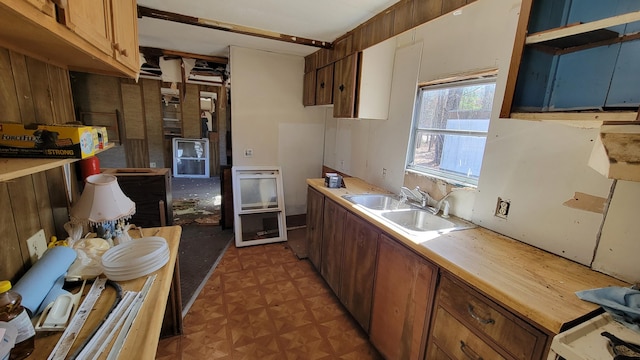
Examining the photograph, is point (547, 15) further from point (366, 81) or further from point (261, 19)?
point (261, 19)

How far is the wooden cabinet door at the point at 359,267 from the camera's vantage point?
1861 mm

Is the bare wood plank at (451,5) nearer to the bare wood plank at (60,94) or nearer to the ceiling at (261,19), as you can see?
the ceiling at (261,19)

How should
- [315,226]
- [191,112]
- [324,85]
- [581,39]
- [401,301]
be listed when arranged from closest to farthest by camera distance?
[581,39]
[401,301]
[315,226]
[324,85]
[191,112]

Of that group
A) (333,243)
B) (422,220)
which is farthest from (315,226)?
(422,220)

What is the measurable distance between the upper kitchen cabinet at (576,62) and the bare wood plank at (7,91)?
2.01m

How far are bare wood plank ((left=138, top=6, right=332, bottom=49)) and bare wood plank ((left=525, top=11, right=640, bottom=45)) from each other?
83.4 inches

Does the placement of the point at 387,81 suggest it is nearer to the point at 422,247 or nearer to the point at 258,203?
the point at 422,247

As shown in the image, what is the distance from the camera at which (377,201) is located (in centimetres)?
242

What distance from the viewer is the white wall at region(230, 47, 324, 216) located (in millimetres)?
3406

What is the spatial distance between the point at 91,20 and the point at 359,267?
1984mm

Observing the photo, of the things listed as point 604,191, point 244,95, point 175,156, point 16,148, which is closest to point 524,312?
point 604,191

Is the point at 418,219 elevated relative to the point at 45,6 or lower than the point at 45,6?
lower

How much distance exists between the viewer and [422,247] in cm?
138

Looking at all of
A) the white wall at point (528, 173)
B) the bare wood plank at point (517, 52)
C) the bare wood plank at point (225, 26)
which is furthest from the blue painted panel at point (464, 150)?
the bare wood plank at point (225, 26)
